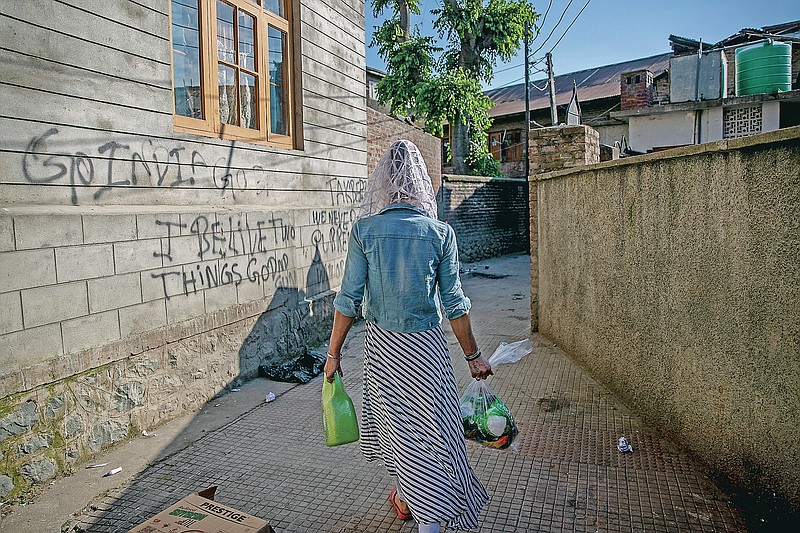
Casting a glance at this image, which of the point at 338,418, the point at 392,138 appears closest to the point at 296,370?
the point at 338,418

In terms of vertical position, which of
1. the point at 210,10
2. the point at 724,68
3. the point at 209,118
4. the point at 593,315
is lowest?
the point at 593,315

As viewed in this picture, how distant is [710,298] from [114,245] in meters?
3.63

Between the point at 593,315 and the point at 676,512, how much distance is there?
238 cm

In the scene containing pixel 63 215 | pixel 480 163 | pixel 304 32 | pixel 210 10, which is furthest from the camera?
pixel 480 163

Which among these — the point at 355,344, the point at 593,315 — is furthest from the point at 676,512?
the point at 355,344

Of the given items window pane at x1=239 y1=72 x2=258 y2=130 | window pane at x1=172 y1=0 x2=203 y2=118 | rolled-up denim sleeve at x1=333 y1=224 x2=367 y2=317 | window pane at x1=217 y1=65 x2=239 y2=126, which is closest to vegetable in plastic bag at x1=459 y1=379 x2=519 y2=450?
rolled-up denim sleeve at x1=333 y1=224 x2=367 y2=317

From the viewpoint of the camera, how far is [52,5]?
3.44 metres

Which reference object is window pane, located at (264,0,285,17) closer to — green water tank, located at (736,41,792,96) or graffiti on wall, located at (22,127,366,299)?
graffiti on wall, located at (22,127,366,299)

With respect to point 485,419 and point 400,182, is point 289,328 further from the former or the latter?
point 400,182

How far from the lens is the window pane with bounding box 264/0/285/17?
586 centimetres

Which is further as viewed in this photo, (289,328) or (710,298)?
(289,328)

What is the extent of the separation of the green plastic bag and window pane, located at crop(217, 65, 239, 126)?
3.34 m

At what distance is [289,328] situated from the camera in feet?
19.4

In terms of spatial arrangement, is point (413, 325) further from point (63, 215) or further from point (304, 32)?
point (304, 32)
